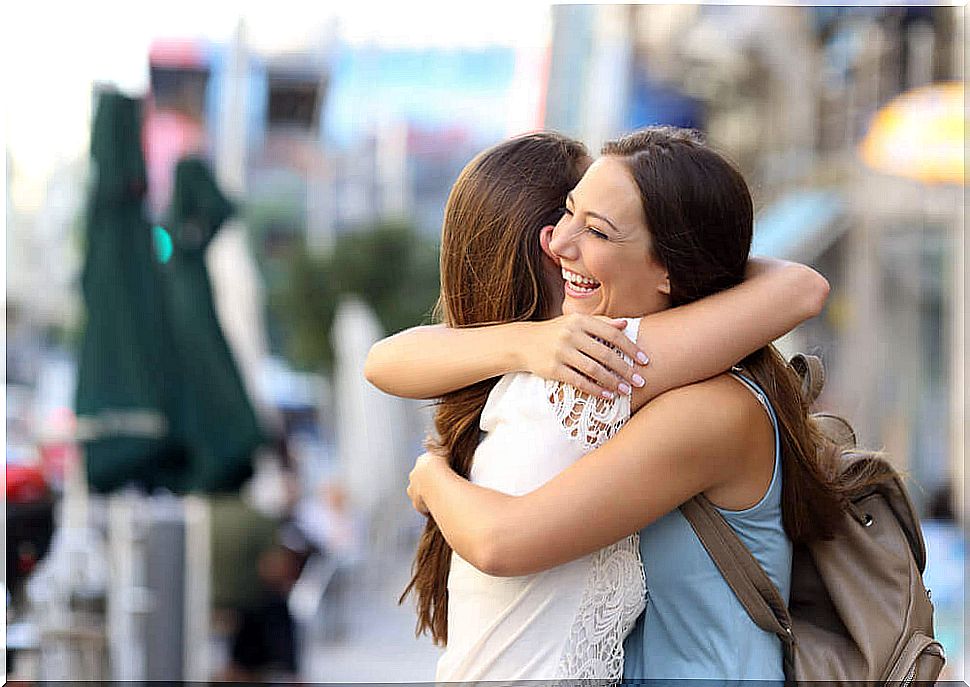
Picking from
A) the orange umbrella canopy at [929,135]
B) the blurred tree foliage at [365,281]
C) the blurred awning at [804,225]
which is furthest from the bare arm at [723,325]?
the blurred tree foliage at [365,281]

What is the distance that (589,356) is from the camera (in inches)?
62.9

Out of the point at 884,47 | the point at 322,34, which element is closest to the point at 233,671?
the point at 322,34

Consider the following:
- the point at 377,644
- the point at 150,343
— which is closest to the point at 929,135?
the point at 150,343

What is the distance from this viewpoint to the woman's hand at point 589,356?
159 cm

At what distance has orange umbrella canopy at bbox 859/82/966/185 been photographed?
643 centimetres

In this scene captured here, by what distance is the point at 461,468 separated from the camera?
181 centimetres

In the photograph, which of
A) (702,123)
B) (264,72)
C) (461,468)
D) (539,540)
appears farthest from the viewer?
(702,123)

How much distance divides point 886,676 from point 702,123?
11.9 metres

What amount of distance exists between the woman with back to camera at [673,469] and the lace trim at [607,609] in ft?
0.08

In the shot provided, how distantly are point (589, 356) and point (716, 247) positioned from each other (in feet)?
0.82

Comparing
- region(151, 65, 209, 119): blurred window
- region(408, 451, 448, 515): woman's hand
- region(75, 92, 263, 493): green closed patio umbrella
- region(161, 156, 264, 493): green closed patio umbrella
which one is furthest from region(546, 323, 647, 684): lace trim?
region(151, 65, 209, 119): blurred window

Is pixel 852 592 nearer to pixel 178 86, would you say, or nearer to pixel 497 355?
pixel 497 355

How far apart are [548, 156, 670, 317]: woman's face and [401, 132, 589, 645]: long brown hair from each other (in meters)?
0.11

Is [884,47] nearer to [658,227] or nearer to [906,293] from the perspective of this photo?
[906,293]
